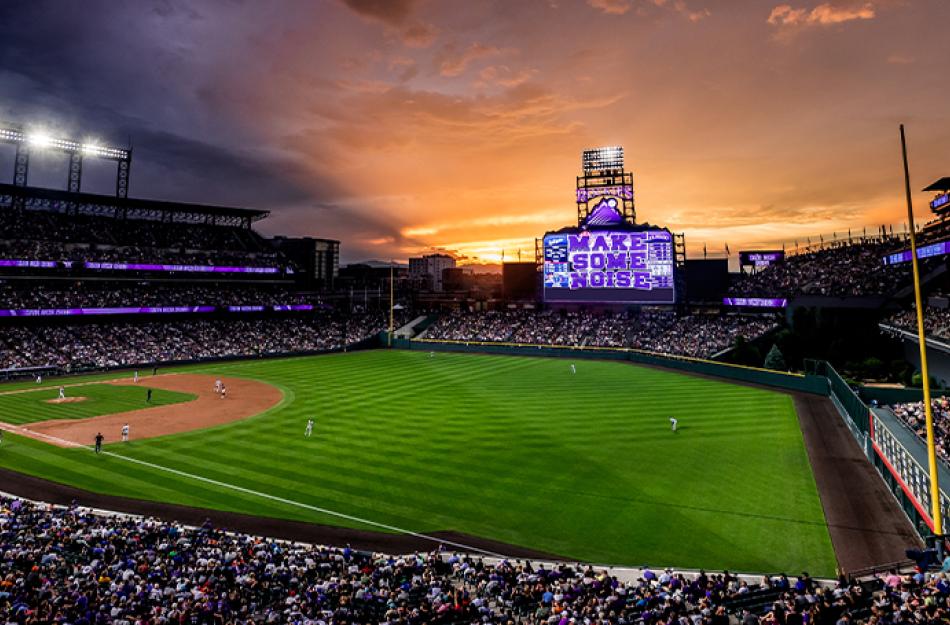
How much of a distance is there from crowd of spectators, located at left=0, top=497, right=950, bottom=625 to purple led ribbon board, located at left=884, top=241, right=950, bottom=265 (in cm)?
3665

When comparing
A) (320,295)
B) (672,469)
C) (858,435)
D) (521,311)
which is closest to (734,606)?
(672,469)

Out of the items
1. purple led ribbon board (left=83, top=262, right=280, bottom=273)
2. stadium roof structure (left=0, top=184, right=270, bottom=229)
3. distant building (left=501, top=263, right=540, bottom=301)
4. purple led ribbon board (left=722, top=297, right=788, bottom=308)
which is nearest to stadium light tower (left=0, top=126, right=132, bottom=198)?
stadium roof structure (left=0, top=184, right=270, bottom=229)

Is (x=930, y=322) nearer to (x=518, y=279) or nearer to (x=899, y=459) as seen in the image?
(x=899, y=459)

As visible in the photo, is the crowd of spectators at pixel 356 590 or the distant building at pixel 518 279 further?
the distant building at pixel 518 279

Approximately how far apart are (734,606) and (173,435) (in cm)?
2859

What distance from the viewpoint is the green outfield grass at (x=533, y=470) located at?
55.6ft

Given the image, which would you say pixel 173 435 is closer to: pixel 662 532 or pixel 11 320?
pixel 662 532

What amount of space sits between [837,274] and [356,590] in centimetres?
6591

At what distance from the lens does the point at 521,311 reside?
85.9 metres

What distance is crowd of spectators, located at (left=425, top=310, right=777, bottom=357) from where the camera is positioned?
59.9 metres

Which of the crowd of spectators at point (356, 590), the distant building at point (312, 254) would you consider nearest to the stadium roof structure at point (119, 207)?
the distant building at point (312, 254)

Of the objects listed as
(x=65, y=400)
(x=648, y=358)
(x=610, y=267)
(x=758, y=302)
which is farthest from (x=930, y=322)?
(x=65, y=400)

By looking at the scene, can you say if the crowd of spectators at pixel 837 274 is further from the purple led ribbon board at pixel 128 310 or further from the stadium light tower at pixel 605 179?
the purple led ribbon board at pixel 128 310

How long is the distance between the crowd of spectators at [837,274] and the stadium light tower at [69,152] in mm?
86797
